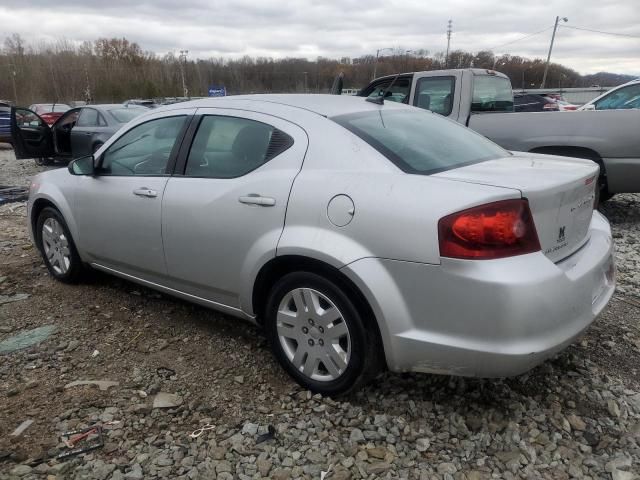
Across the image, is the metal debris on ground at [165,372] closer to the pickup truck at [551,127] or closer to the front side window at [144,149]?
the front side window at [144,149]

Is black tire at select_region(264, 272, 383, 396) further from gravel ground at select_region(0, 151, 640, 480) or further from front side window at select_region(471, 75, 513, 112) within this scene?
front side window at select_region(471, 75, 513, 112)

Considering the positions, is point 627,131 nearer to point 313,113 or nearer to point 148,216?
point 313,113

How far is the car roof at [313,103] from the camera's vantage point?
297 centimetres

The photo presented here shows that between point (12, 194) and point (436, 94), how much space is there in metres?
7.03

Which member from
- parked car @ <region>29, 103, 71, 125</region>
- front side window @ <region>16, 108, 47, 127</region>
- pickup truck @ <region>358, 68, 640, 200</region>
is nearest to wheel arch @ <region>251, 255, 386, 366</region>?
pickup truck @ <region>358, 68, 640, 200</region>

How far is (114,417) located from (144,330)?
1.03m

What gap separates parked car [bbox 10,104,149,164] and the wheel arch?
7.33 meters

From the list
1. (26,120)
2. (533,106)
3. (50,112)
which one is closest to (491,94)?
(26,120)

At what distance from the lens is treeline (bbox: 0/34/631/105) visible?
53375mm

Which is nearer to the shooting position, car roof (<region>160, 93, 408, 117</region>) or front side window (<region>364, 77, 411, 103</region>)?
car roof (<region>160, 93, 408, 117</region>)

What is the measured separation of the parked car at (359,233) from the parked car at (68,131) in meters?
6.65

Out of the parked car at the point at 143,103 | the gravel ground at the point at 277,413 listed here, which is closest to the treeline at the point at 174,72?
the parked car at the point at 143,103

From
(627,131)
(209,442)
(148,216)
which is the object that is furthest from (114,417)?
(627,131)

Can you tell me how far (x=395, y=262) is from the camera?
2281 millimetres
